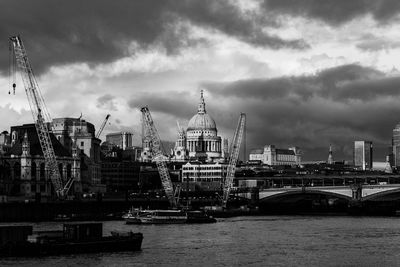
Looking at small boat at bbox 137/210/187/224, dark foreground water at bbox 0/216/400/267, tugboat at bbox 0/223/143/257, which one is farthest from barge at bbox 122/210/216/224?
tugboat at bbox 0/223/143/257

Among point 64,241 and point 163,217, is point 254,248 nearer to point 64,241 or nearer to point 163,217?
point 64,241

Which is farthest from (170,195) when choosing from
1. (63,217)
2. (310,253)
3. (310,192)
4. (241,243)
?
(310,253)

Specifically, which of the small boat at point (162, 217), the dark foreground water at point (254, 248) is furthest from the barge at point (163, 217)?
the dark foreground water at point (254, 248)

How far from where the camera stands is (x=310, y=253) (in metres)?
90.5

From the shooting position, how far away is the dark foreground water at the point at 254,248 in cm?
8156

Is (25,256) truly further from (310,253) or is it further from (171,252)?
(310,253)

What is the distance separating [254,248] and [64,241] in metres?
21.3

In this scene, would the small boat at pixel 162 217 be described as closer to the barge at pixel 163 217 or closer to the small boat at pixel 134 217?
the barge at pixel 163 217

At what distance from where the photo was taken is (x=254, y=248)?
95812 mm

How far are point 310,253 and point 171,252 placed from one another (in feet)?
45.6

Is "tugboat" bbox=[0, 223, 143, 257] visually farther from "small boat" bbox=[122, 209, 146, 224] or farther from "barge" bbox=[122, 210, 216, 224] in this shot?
"barge" bbox=[122, 210, 216, 224]

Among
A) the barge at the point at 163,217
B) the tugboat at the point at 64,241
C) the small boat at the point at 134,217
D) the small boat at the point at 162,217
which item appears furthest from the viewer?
the small boat at the point at 162,217

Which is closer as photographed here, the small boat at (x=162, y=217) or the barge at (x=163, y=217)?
the barge at (x=163, y=217)

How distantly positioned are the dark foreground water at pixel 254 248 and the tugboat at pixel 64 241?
56.3 inches
